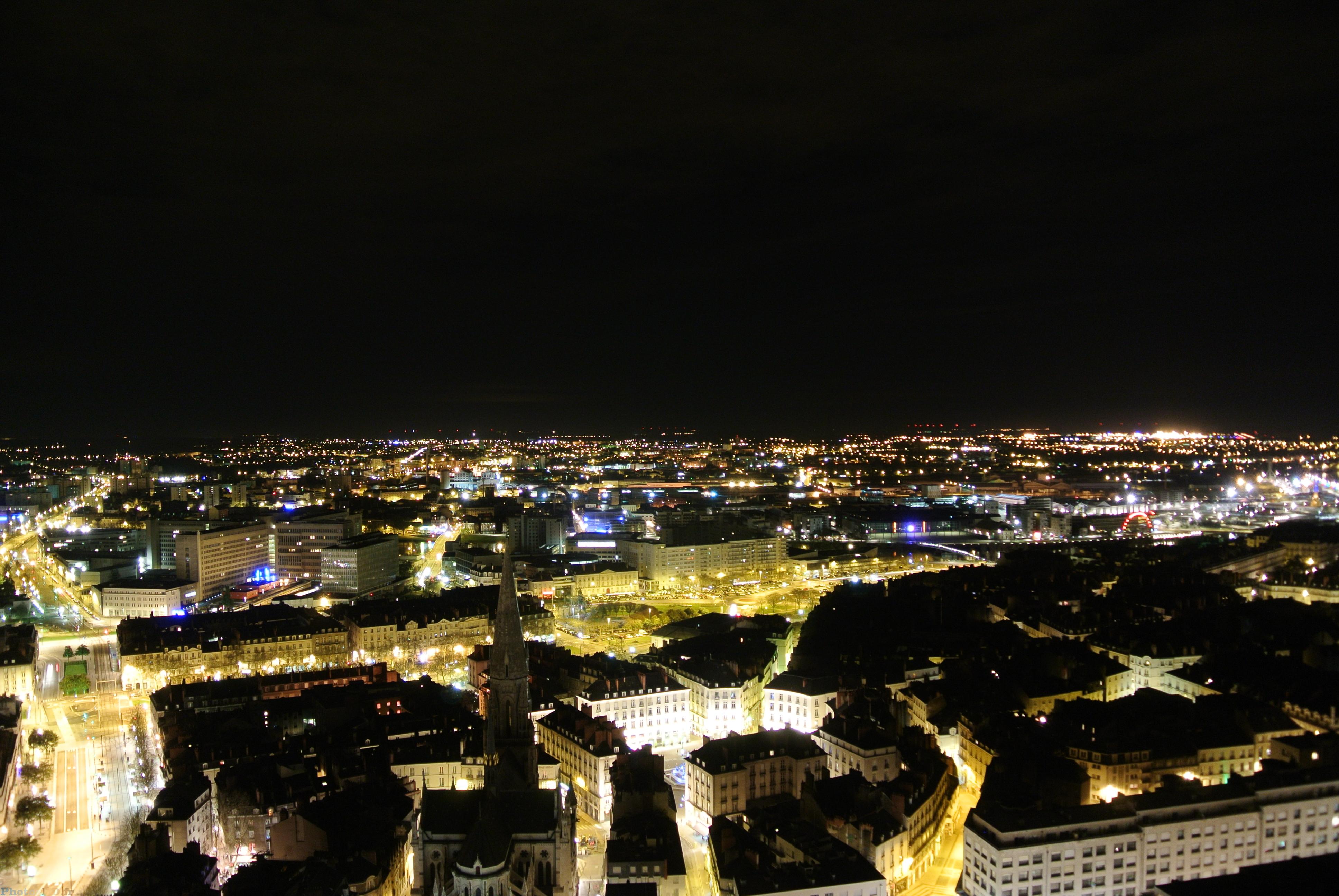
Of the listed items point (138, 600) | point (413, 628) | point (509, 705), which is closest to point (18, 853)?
point (509, 705)

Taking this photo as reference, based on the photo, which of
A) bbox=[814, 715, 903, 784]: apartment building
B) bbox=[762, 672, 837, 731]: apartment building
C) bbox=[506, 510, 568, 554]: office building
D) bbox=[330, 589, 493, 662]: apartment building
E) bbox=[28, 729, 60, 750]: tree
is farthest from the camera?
bbox=[506, 510, 568, 554]: office building

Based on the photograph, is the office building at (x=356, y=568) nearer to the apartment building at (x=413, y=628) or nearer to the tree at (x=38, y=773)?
the apartment building at (x=413, y=628)

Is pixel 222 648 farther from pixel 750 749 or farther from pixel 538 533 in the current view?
pixel 538 533

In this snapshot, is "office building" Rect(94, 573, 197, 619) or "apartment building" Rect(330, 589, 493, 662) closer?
"apartment building" Rect(330, 589, 493, 662)

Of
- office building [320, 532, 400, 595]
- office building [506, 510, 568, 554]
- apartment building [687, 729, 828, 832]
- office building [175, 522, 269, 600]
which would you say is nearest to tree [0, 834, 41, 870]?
apartment building [687, 729, 828, 832]

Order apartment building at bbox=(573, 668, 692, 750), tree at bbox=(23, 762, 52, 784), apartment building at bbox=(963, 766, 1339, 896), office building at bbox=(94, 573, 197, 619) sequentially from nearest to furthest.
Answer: apartment building at bbox=(963, 766, 1339, 896), tree at bbox=(23, 762, 52, 784), apartment building at bbox=(573, 668, 692, 750), office building at bbox=(94, 573, 197, 619)

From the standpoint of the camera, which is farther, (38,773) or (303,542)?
(303,542)

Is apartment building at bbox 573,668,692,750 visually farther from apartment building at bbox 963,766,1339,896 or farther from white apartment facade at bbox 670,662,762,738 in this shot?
apartment building at bbox 963,766,1339,896
